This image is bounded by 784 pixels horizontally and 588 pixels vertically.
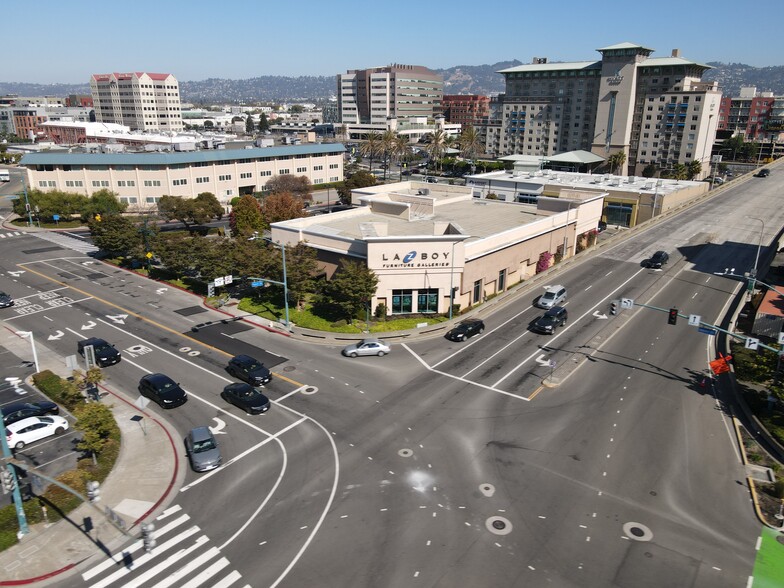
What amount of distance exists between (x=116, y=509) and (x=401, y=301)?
97.9 feet

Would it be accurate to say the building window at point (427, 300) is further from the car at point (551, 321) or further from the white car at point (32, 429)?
the white car at point (32, 429)

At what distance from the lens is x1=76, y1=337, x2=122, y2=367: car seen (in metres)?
40.8

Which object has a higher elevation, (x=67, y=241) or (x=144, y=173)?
(x=144, y=173)

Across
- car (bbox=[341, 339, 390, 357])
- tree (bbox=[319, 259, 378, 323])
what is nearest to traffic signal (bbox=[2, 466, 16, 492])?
car (bbox=[341, 339, 390, 357])

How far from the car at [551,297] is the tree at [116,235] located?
1835 inches

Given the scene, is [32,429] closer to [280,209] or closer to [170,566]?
[170,566]

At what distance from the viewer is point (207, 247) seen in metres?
56.3

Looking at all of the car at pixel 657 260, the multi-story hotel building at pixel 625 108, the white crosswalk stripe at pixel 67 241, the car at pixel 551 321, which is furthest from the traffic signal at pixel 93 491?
the multi-story hotel building at pixel 625 108

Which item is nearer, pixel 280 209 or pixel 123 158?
pixel 280 209

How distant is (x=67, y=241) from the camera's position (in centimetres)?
8162

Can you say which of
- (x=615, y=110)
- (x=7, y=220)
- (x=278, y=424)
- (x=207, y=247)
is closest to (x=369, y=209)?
(x=207, y=247)

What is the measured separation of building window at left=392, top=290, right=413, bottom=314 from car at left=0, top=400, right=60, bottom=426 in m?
27.6

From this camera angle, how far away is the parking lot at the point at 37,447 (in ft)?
93.1

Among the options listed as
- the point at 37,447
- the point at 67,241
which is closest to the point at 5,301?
the point at 37,447
